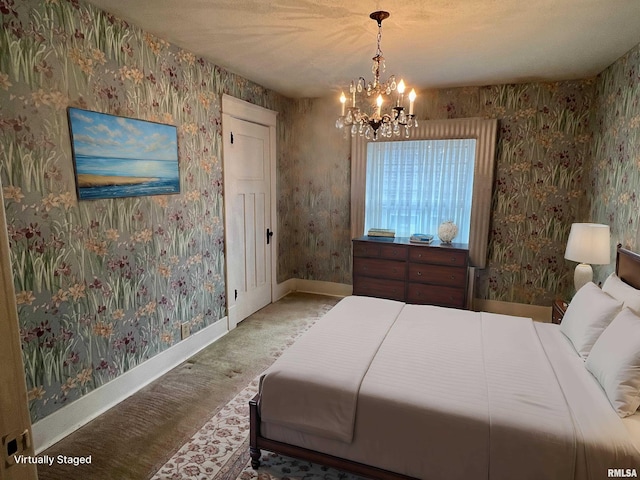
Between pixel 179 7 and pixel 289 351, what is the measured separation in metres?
2.18

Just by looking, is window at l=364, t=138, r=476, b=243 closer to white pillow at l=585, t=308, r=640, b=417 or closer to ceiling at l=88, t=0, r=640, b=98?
ceiling at l=88, t=0, r=640, b=98

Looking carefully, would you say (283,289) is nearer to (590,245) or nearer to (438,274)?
(438,274)

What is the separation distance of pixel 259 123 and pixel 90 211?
90.3 inches

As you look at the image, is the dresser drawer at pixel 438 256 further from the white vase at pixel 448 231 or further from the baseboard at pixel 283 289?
the baseboard at pixel 283 289

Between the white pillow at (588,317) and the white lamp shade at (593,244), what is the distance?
23.9 inches

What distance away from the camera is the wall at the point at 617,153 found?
2.70 metres

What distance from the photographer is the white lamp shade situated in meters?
2.87

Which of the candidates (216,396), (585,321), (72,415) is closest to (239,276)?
(216,396)

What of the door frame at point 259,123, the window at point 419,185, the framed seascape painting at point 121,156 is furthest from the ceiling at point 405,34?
the window at point 419,185

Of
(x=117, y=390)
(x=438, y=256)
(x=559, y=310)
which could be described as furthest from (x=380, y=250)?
(x=117, y=390)

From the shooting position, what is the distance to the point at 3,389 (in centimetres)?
79

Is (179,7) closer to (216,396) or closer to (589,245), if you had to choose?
(216,396)

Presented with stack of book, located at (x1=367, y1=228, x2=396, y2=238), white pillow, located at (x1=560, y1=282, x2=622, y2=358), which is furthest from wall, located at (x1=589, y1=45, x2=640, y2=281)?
stack of book, located at (x1=367, y1=228, x2=396, y2=238)

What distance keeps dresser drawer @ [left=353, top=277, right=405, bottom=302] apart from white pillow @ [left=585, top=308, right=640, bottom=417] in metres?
2.23
